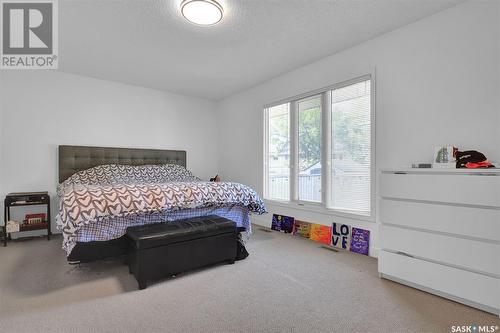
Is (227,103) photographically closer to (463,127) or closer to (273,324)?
(463,127)

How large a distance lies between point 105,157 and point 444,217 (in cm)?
441

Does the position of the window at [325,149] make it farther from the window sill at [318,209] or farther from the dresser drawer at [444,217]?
the dresser drawer at [444,217]

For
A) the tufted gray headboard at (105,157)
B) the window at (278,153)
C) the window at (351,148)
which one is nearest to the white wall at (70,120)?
the tufted gray headboard at (105,157)

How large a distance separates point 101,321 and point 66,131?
3.27 meters

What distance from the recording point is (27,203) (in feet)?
10.9

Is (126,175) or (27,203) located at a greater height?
(126,175)

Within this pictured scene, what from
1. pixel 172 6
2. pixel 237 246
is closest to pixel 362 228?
pixel 237 246

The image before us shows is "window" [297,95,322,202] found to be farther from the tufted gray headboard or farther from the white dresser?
the tufted gray headboard

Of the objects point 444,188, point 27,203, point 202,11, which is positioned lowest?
point 27,203

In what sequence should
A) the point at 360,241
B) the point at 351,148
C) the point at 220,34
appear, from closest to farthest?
the point at 220,34 → the point at 360,241 → the point at 351,148

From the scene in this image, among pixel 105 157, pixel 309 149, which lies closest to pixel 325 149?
pixel 309 149

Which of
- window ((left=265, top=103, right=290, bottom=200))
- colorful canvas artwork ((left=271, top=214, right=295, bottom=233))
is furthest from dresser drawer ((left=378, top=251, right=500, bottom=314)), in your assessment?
window ((left=265, top=103, right=290, bottom=200))

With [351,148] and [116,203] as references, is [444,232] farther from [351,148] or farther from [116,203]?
[116,203]

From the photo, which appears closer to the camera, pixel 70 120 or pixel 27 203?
pixel 27 203
